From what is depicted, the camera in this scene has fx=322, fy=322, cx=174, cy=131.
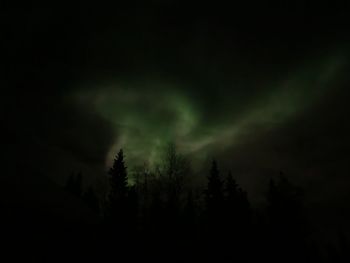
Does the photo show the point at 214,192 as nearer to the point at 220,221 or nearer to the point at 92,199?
the point at 220,221

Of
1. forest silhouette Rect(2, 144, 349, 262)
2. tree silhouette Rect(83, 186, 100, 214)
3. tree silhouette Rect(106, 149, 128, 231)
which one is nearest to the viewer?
forest silhouette Rect(2, 144, 349, 262)

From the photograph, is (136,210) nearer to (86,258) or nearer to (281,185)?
(281,185)

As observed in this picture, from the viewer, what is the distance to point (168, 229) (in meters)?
39.4

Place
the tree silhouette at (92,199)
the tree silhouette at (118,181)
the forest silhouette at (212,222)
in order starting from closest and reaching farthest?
1. the forest silhouette at (212,222)
2. the tree silhouette at (118,181)
3. the tree silhouette at (92,199)

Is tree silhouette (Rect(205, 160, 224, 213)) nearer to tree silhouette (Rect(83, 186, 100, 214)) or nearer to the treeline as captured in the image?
the treeline

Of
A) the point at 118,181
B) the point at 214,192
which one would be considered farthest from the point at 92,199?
the point at 214,192

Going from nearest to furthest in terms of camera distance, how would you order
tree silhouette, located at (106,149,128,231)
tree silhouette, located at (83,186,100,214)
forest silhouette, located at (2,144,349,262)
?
forest silhouette, located at (2,144,349,262) → tree silhouette, located at (106,149,128,231) → tree silhouette, located at (83,186,100,214)

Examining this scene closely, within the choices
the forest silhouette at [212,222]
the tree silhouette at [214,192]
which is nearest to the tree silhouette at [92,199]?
the forest silhouette at [212,222]

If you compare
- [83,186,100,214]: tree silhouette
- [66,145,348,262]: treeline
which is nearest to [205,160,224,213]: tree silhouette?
[66,145,348,262]: treeline

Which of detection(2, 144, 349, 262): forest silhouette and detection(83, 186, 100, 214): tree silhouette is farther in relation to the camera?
detection(83, 186, 100, 214): tree silhouette

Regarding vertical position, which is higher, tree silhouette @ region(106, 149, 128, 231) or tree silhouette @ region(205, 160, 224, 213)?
tree silhouette @ region(106, 149, 128, 231)

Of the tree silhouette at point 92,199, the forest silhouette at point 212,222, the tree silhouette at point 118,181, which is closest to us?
the forest silhouette at point 212,222

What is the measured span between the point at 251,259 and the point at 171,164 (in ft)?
52.3

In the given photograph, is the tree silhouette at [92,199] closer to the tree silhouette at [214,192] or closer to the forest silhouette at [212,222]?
the forest silhouette at [212,222]
